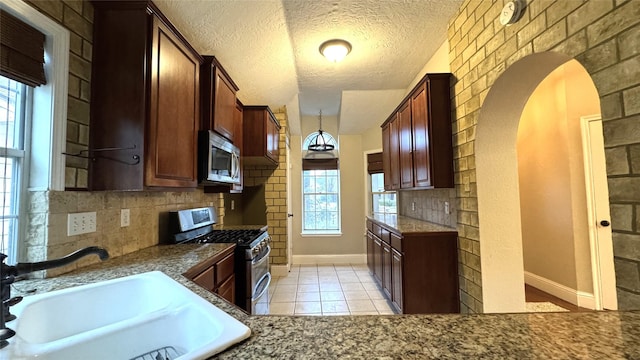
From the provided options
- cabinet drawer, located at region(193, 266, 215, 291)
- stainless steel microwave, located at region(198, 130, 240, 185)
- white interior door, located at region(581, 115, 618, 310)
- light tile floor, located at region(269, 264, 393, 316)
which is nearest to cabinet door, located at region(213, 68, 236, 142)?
stainless steel microwave, located at region(198, 130, 240, 185)

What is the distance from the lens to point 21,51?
1.23 metres

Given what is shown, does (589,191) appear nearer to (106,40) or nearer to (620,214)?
Result: (620,214)

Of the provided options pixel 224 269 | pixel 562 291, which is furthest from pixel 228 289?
pixel 562 291

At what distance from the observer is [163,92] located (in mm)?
1667

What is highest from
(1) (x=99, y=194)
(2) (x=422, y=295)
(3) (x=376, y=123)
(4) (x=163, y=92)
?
(3) (x=376, y=123)

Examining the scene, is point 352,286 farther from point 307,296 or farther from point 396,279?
point 396,279

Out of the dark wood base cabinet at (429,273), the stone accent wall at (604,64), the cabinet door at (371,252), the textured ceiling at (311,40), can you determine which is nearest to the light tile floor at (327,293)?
the cabinet door at (371,252)

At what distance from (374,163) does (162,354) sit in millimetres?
4737

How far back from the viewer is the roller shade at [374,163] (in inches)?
204

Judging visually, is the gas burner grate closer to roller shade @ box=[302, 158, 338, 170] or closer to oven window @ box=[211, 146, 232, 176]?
oven window @ box=[211, 146, 232, 176]

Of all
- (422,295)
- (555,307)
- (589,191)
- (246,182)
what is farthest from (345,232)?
(589,191)

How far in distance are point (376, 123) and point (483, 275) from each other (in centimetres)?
357

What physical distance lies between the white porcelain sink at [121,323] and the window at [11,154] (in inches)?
19.4

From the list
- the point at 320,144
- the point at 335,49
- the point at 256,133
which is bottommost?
the point at 256,133
